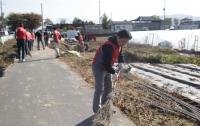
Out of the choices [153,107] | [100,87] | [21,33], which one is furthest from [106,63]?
[21,33]

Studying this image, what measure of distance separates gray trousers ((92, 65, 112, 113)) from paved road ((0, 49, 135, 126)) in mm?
357

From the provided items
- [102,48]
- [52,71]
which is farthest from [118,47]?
[52,71]

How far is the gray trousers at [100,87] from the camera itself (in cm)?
763

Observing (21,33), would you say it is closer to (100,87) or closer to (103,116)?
(100,87)

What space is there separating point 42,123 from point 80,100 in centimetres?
220

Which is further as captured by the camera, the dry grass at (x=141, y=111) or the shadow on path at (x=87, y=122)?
the dry grass at (x=141, y=111)

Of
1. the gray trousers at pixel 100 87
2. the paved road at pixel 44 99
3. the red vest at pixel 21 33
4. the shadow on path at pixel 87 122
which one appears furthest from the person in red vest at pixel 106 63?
the red vest at pixel 21 33

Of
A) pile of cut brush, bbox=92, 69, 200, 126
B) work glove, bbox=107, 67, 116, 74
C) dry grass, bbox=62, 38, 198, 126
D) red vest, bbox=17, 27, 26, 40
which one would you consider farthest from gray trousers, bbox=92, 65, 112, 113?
red vest, bbox=17, 27, 26, 40

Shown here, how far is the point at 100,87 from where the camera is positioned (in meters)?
7.67

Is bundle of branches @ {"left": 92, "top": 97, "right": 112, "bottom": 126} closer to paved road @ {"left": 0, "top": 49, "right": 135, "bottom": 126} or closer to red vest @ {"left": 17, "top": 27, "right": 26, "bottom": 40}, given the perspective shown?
paved road @ {"left": 0, "top": 49, "right": 135, "bottom": 126}

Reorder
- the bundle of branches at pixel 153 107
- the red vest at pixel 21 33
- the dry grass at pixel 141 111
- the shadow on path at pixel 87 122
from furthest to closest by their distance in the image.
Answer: the red vest at pixel 21 33, the bundle of branches at pixel 153 107, the dry grass at pixel 141 111, the shadow on path at pixel 87 122

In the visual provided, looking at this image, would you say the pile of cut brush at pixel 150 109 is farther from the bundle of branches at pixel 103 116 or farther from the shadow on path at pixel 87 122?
the shadow on path at pixel 87 122

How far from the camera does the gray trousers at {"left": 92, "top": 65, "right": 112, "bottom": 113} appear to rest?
763cm

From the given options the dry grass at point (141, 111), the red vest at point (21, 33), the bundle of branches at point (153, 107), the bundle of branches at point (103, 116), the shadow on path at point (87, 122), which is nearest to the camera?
the bundle of branches at point (103, 116)
